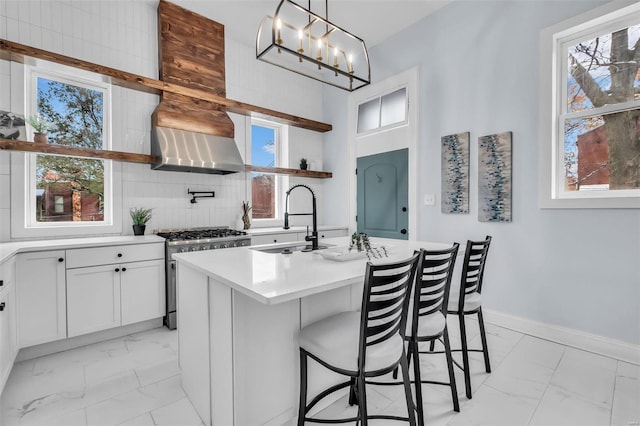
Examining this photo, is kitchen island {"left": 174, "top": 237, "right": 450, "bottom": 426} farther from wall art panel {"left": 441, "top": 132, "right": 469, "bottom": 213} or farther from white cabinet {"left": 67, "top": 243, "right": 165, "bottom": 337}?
wall art panel {"left": 441, "top": 132, "right": 469, "bottom": 213}

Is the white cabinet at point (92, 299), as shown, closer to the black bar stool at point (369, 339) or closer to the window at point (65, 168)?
the window at point (65, 168)

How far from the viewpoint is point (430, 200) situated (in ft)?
12.1

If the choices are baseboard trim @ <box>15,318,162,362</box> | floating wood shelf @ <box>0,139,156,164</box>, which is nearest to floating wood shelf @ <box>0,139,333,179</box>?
floating wood shelf @ <box>0,139,156,164</box>

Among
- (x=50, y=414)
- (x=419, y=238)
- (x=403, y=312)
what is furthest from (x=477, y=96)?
(x=50, y=414)

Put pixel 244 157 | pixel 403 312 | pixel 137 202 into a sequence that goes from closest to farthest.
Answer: pixel 403 312 → pixel 137 202 → pixel 244 157

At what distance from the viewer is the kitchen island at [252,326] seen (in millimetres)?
1451

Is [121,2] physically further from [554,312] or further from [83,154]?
[554,312]

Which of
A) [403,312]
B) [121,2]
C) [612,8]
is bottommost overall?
[403,312]

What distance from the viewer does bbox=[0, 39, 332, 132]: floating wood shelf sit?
270cm

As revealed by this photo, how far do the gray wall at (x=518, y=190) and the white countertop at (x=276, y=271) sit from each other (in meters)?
1.56

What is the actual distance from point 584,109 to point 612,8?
2.52 ft

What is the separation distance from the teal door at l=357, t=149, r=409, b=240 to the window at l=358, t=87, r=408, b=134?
42 cm

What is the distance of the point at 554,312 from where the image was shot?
278 cm

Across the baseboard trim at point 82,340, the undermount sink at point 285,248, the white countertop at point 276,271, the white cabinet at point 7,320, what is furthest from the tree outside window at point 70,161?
the undermount sink at point 285,248
